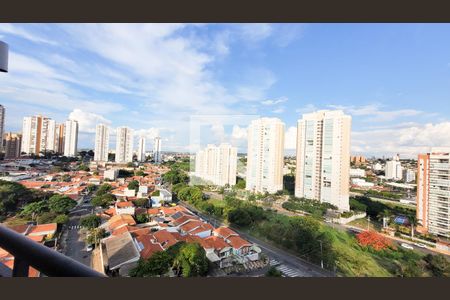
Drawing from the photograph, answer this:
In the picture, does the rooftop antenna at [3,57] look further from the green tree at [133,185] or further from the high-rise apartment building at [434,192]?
the green tree at [133,185]

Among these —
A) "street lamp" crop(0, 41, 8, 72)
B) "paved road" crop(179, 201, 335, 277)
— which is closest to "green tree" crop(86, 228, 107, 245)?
"paved road" crop(179, 201, 335, 277)

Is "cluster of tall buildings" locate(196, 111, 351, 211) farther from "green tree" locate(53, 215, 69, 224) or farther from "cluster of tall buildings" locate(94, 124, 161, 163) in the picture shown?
"green tree" locate(53, 215, 69, 224)

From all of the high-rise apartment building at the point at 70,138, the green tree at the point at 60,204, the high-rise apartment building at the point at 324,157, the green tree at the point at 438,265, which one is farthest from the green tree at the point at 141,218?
the green tree at the point at 438,265

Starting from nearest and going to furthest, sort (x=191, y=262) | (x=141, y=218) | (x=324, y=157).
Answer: (x=191, y=262)
(x=324, y=157)
(x=141, y=218)

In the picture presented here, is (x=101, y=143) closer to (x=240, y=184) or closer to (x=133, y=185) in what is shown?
(x=133, y=185)

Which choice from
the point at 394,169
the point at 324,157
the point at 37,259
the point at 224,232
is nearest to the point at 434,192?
the point at 394,169
